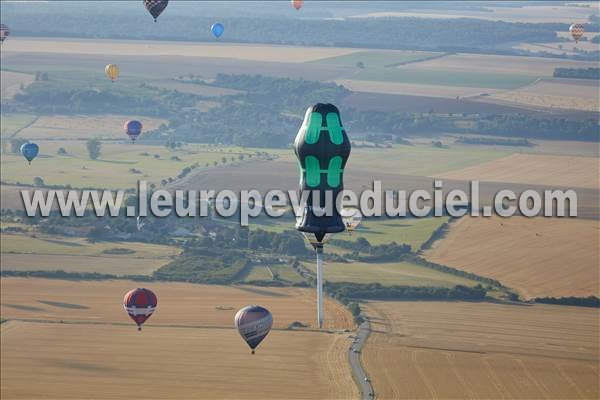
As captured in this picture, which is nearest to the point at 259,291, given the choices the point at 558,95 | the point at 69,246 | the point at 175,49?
the point at 69,246

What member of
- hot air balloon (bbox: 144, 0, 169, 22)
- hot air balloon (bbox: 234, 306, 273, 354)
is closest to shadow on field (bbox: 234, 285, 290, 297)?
hot air balloon (bbox: 234, 306, 273, 354)

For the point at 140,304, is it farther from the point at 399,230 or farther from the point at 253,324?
the point at 399,230

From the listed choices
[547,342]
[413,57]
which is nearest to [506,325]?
[547,342]

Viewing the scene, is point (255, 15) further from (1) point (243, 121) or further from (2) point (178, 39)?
(1) point (243, 121)

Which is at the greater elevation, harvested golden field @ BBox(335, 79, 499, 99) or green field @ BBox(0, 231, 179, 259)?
harvested golden field @ BBox(335, 79, 499, 99)

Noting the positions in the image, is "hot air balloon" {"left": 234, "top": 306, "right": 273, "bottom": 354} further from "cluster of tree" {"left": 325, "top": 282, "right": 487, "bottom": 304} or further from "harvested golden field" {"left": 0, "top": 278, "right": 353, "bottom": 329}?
"cluster of tree" {"left": 325, "top": 282, "right": 487, "bottom": 304}

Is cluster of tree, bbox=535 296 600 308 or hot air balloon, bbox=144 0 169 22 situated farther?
hot air balloon, bbox=144 0 169 22
